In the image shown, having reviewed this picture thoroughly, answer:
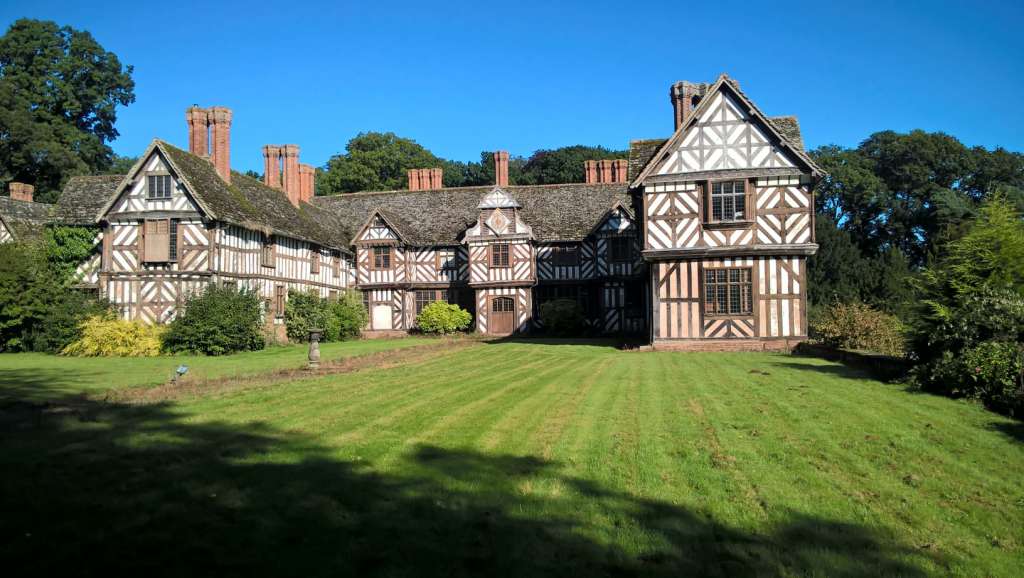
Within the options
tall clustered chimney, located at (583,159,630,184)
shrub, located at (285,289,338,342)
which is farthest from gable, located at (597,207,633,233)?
shrub, located at (285,289,338,342)

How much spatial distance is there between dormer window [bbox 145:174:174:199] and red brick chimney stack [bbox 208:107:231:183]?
3317 mm

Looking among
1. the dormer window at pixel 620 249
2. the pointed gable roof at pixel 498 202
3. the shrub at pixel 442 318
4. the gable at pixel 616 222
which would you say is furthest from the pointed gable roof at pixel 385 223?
the dormer window at pixel 620 249

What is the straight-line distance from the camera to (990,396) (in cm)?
1160

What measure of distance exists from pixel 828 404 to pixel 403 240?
29204 millimetres

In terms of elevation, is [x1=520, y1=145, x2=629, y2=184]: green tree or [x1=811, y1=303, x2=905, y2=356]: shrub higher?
[x1=520, y1=145, x2=629, y2=184]: green tree

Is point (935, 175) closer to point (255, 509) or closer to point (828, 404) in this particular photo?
point (828, 404)

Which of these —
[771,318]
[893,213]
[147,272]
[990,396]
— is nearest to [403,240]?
[147,272]

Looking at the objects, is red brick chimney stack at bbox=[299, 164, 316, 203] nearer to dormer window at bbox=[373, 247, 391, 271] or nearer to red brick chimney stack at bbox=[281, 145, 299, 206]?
red brick chimney stack at bbox=[281, 145, 299, 206]

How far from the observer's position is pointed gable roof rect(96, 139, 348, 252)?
91.2 feet

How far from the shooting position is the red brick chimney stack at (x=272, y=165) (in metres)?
37.0

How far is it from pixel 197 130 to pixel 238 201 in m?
4.31

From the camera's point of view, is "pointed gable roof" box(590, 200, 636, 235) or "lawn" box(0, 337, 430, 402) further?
"pointed gable roof" box(590, 200, 636, 235)

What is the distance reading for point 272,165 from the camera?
37250mm

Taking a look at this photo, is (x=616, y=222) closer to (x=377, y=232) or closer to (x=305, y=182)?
(x=377, y=232)
